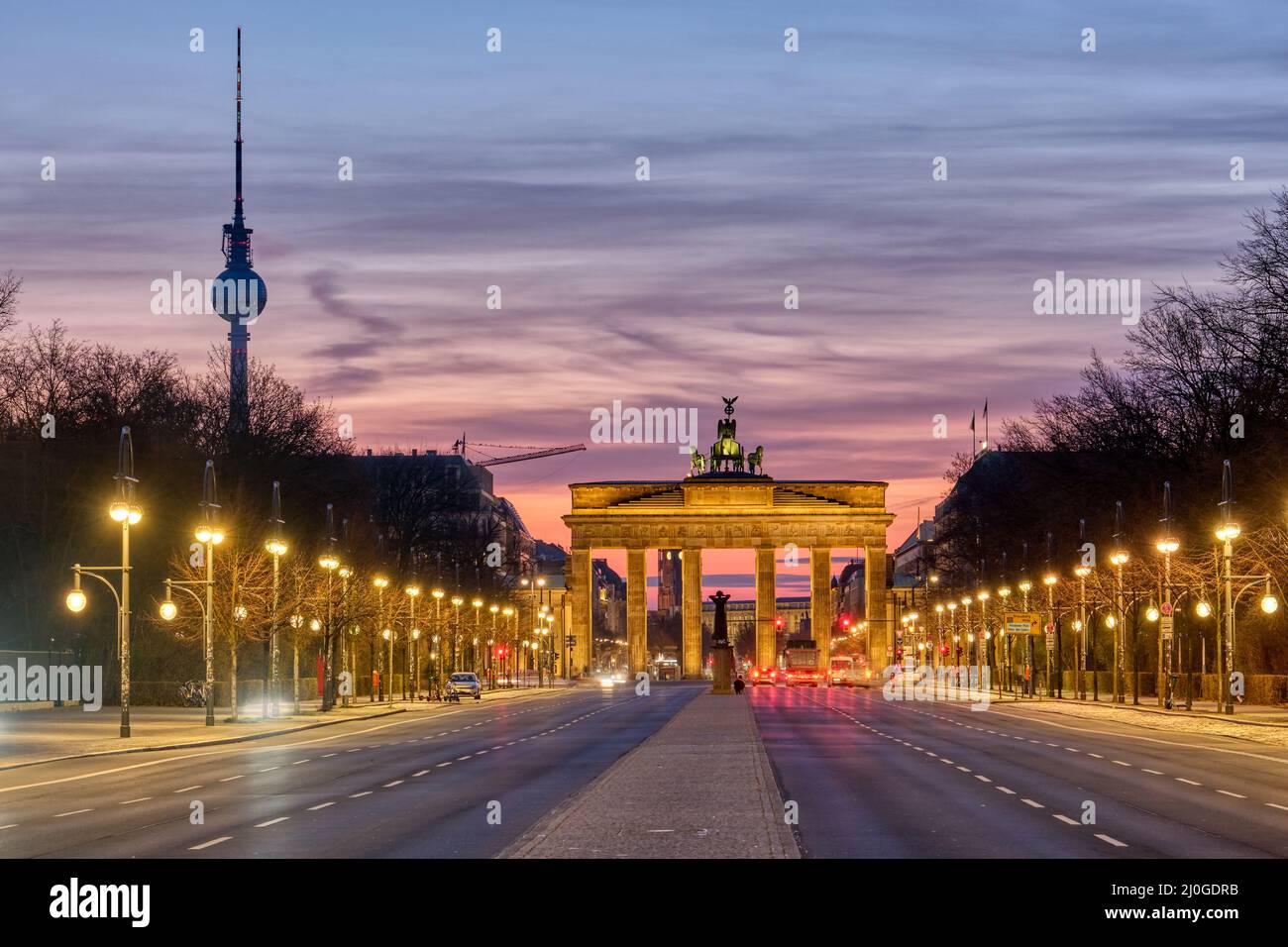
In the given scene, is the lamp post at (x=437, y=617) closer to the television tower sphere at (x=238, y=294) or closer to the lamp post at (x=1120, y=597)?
the lamp post at (x=1120, y=597)

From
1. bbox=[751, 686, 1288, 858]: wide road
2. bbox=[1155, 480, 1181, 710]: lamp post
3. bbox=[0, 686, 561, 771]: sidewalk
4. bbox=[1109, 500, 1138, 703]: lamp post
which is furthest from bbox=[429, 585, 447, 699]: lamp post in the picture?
bbox=[751, 686, 1288, 858]: wide road

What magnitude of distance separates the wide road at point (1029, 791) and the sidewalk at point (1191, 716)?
1.87 metres

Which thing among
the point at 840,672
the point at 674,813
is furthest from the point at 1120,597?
the point at 840,672

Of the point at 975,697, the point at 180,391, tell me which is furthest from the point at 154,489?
the point at 975,697

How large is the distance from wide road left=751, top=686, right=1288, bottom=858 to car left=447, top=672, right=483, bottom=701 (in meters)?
47.5

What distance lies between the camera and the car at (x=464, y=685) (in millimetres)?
105938

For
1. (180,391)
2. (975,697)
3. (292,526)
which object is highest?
(180,391)

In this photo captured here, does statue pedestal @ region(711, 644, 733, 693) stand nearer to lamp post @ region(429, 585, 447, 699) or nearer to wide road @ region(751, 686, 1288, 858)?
lamp post @ region(429, 585, 447, 699)

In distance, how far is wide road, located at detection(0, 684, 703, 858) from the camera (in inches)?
934

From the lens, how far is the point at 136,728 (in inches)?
2414

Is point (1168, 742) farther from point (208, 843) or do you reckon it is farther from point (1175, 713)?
point (208, 843)
